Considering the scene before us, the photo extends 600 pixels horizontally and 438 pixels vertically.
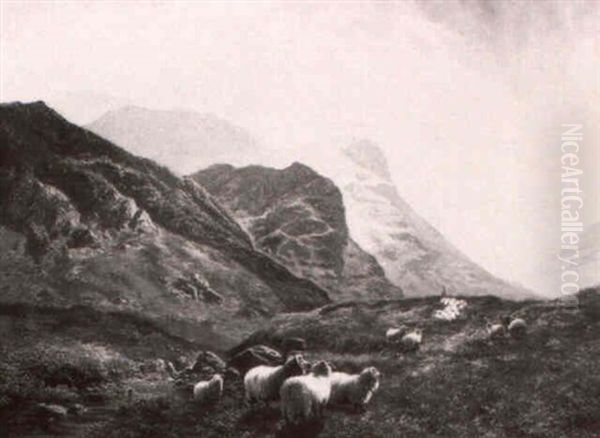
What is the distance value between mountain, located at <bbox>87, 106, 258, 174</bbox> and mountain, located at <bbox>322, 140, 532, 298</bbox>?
3.73 metres

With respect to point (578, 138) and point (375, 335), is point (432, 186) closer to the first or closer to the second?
point (578, 138)

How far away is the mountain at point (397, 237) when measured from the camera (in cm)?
3591

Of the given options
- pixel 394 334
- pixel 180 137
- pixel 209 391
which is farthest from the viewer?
pixel 180 137

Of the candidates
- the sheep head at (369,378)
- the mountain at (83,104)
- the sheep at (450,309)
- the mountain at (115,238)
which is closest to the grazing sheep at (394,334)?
the sheep at (450,309)

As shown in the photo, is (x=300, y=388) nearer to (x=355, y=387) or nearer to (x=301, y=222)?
(x=355, y=387)

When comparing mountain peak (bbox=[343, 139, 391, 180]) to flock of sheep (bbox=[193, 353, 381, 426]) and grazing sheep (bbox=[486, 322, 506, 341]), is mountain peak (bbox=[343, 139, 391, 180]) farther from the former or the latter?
flock of sheep (bbox=[193, 353, 381, 426])

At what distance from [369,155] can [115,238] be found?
10.8 metres

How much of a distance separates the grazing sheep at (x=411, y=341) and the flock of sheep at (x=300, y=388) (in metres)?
1.94

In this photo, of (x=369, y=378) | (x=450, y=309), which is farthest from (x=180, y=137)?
(x=369, y=378)

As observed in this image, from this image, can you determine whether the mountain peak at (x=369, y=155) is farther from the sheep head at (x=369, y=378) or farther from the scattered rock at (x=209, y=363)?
the sheep head at (x=369, y=378)

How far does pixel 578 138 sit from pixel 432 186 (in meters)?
6.26

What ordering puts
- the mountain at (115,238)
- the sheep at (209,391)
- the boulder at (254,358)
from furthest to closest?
1. the mountain at (115,238)
2. the boulder at (254,358)
3. the sheep at (209,391)

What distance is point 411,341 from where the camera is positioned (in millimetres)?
28500

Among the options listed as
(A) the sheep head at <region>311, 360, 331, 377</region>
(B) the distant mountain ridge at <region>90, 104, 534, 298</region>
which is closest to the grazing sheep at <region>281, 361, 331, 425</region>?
(A) the sheep head at <region>311, 360, 331, 377</region>
